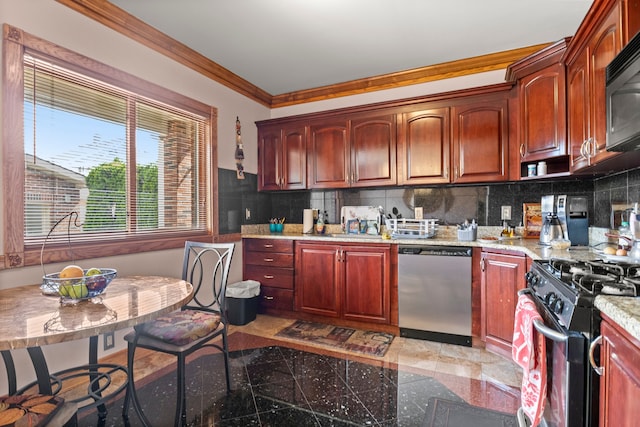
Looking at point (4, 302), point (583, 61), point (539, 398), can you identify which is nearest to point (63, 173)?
Result: point (4, 302)

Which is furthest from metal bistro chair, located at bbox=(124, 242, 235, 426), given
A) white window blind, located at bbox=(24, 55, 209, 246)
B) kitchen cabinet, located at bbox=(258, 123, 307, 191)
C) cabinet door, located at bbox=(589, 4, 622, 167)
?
cabinet door, located at bbox=(589, 4, 622, 167)

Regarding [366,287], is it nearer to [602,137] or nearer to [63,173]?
[602,137]

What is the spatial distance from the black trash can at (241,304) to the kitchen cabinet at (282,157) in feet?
4.21

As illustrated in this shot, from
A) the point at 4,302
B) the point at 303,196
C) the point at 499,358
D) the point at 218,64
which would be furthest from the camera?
the point at 303,196

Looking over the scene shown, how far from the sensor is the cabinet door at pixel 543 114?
237 centimetres

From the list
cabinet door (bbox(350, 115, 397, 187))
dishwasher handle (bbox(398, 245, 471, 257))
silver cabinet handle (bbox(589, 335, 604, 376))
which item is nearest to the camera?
silver cabinet handle (bbox(589, 335, 604, 376))

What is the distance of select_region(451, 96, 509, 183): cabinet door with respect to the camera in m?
2.88

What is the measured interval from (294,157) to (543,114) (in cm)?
244

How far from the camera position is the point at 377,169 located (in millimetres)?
3354

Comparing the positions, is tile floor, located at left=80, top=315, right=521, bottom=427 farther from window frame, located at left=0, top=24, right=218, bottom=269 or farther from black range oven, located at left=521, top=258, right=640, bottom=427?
window frame, located at left=0, top=24, right=218, bottom=269

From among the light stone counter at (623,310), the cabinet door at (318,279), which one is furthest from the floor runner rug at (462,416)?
the cabinet door at (318,279)

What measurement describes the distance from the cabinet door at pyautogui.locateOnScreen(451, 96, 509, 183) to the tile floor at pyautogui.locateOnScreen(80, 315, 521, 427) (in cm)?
156

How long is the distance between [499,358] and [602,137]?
169cm

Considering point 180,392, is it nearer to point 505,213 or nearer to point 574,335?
point 574,335
